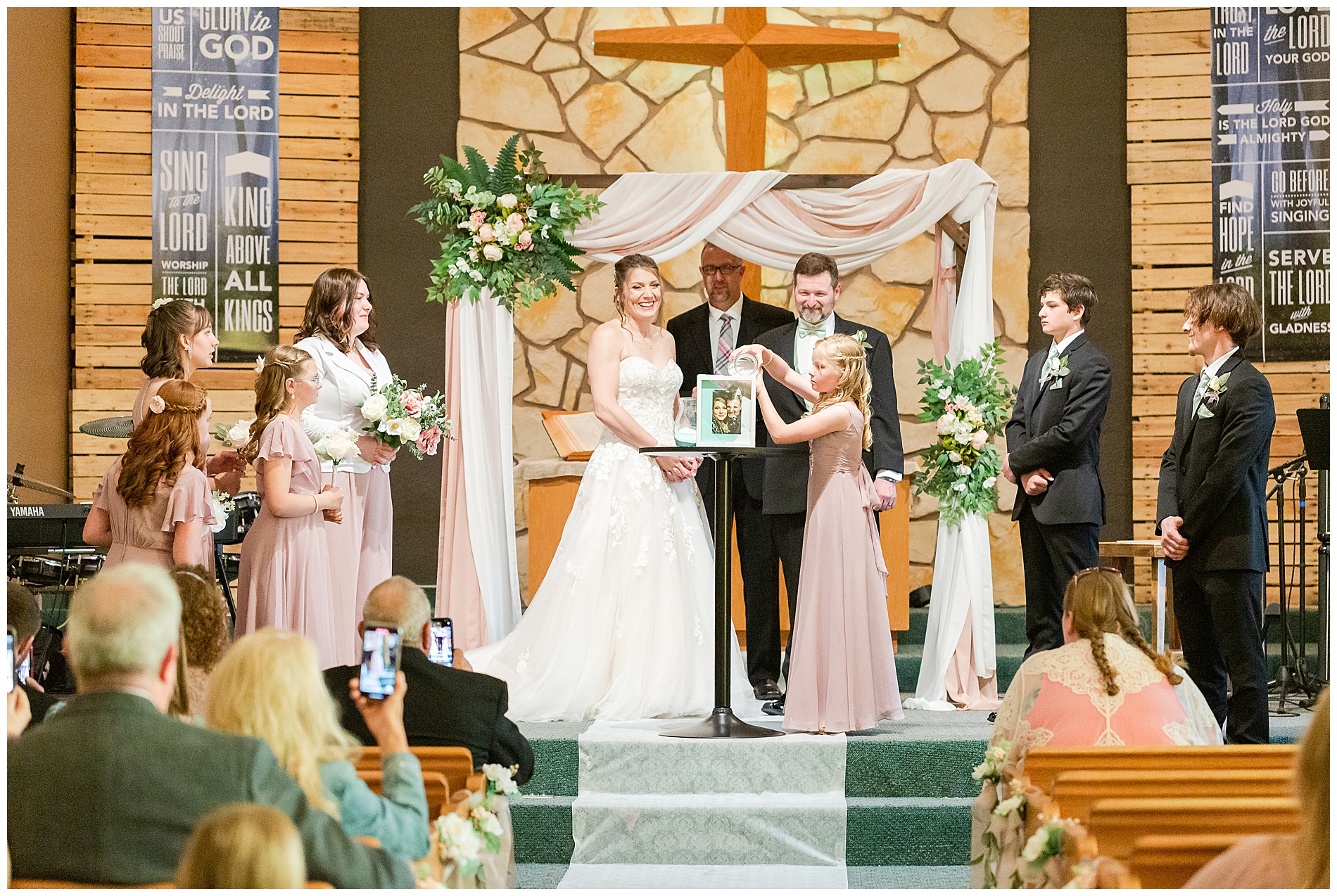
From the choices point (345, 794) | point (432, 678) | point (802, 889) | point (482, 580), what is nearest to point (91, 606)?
point (345, 794)

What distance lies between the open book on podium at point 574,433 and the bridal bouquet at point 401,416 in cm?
122

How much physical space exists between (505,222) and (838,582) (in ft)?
6.69

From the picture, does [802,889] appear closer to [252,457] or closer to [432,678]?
[432,678]

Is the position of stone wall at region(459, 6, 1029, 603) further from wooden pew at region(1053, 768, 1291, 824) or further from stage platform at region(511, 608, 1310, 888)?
wooden pew at region(1053, 768, 1291, 824)

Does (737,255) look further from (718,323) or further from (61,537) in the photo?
(61,537)

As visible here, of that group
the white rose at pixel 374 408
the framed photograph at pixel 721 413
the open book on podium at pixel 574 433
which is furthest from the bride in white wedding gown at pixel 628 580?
the open book on podium at pixel 574 433

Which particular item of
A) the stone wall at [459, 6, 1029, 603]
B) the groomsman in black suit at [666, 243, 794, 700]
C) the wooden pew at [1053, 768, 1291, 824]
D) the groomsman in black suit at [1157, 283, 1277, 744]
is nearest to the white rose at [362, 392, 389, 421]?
the groomsman in black suit at [666, 243, 794, 700]

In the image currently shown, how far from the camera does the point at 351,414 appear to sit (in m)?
5.20

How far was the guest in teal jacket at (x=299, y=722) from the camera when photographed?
88.3 inches

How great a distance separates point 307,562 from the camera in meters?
4.67

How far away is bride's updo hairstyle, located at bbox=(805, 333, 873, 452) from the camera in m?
4.75

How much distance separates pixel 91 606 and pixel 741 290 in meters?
4.75

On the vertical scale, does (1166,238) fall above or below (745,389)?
above

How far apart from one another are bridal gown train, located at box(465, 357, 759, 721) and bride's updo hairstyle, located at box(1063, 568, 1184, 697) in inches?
73.2
